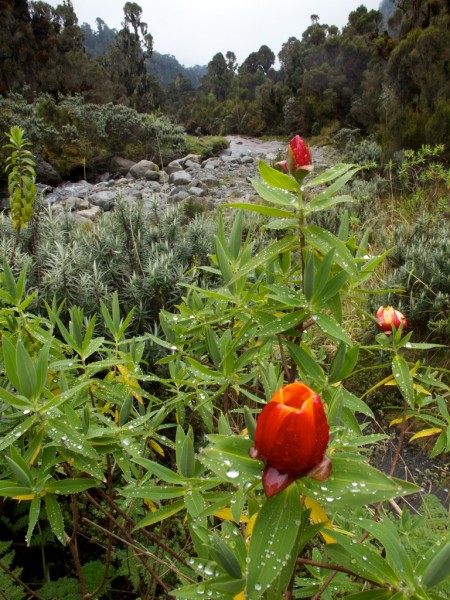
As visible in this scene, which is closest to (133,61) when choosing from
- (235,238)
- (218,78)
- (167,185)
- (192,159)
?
(218,78)

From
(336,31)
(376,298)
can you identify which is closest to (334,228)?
(376,298)

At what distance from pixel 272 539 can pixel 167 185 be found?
8189 mm

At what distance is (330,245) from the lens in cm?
58

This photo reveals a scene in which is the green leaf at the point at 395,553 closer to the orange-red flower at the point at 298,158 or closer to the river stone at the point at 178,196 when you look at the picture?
the orange-red flower at the point at 298,158

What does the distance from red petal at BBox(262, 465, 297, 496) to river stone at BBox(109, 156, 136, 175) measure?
33.6ft

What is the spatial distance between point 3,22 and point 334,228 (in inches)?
611

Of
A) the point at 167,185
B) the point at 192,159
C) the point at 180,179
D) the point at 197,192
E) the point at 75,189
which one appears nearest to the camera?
the point at 197,192

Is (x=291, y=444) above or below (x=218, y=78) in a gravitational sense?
below

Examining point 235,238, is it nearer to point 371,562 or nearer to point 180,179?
point 371,562

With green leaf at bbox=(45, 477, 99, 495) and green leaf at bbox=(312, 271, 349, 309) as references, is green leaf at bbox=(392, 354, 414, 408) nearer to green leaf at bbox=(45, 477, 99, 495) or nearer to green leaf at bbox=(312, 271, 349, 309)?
green leaf at bbox=(312, 271, 349, 309)

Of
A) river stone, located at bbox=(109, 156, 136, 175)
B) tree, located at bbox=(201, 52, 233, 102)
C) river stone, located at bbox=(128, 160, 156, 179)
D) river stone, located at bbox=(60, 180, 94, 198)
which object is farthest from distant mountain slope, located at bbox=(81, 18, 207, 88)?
river stone, located at bbox=(60, 180, 94, 198)

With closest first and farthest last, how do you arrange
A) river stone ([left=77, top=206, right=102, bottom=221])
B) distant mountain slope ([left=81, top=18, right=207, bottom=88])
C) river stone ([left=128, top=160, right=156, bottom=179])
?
river stone ([left=77, top=206, right=102, bottom=221])
river stone ([left=128, top=160, right=156, bottom=179])
distant mountain slope ([left=81, top=18, right=207, bottom=88])

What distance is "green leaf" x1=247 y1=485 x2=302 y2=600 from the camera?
14.7 inches

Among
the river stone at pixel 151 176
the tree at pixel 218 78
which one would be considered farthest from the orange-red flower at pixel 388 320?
the tree at pixel 218 78
